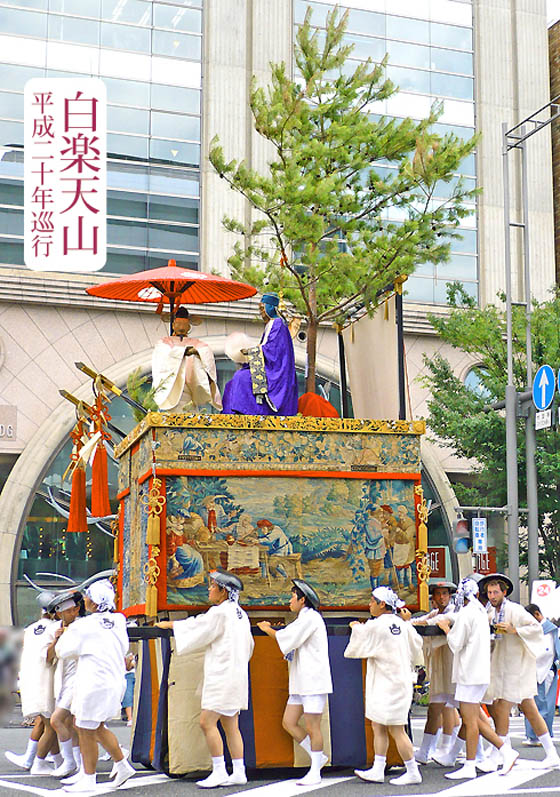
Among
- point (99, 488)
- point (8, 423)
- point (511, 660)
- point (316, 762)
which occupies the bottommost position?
point (316, 762)

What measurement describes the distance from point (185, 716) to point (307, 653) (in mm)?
1194

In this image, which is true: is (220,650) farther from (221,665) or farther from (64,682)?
(64,682)

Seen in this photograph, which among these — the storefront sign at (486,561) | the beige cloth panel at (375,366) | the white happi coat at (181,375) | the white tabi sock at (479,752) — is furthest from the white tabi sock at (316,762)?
the storefront sign at (486,561)

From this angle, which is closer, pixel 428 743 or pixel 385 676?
pixel 385 676

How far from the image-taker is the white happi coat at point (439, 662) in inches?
440

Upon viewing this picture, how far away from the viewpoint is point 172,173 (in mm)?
27906

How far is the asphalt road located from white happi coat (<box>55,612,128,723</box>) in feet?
2.21

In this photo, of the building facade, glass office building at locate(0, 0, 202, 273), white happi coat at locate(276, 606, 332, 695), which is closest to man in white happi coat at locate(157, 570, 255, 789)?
white happi coat at locate(276, 606, 332, 695)

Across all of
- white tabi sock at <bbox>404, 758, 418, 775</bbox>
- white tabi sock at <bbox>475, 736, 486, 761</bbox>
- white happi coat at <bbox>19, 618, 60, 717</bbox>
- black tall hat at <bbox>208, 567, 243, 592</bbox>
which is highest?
black tall hat at <bbox>208, 567, 243, 592</bbox>

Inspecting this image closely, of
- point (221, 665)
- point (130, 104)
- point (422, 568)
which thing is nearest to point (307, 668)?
point (221, 665)

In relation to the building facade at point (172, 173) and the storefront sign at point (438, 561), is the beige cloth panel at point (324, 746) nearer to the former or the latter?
the building facade at point (172, 173)

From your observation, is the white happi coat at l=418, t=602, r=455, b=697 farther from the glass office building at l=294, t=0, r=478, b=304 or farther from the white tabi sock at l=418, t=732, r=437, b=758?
the glass office building at l=294, t=0, r=478, b=304

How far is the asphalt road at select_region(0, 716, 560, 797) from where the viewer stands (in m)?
9.27

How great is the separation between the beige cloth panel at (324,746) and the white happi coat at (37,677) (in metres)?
2.47
